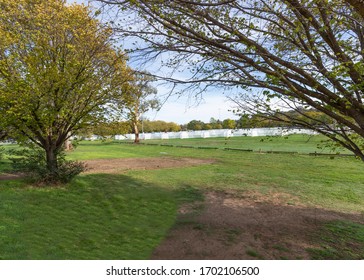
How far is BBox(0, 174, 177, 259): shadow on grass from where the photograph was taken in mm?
4188

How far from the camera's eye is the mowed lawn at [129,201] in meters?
4.41

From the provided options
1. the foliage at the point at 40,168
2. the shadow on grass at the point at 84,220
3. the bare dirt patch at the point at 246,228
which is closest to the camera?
the shadow on grass at the point at 84,220

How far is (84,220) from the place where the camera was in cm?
582

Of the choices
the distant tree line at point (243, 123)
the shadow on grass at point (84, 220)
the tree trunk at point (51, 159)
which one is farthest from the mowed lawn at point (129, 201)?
the distant tree line at point (243, 123)

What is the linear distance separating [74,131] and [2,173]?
3835mm

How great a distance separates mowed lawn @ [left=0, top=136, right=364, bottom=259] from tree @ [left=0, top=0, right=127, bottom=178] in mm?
1861

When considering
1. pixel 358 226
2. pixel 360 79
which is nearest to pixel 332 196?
pixel 358 226

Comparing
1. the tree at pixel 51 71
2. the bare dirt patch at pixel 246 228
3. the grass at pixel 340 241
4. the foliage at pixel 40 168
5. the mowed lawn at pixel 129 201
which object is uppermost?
the tree at pixel 51 71

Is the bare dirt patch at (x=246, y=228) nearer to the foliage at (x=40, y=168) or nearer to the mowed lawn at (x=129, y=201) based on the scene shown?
the mowed lawn at (x=129, y=201)

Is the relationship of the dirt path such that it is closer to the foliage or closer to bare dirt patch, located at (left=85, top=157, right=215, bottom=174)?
bare dirt patch, located at (left=85, top=157, right=215, bottom=174)

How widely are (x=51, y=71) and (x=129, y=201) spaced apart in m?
4.05

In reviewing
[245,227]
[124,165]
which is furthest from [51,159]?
[245,227]

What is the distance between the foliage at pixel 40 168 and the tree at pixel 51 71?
0.20 m

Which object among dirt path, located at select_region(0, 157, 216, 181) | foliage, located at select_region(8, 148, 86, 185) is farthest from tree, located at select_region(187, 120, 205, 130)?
foliage, located at select_region(8, 148, 86, 185)
